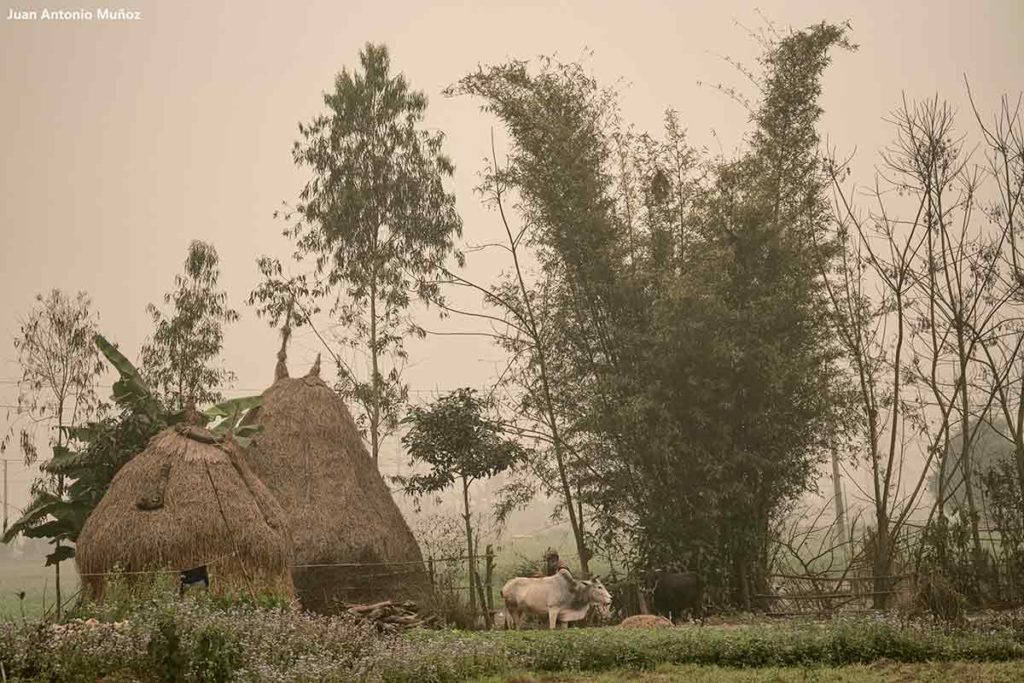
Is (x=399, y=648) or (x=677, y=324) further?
(x=677, y=324)

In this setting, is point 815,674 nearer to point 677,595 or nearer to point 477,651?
point 477,651

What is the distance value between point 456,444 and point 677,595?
435cm

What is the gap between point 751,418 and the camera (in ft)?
53.8

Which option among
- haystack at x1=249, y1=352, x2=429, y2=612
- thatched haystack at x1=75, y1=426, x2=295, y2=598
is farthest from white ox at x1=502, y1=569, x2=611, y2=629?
thatched haystack at x1=75, y1=426, x2=295, y2=598

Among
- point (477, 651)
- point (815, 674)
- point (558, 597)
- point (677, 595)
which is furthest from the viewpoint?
point (677, 595)

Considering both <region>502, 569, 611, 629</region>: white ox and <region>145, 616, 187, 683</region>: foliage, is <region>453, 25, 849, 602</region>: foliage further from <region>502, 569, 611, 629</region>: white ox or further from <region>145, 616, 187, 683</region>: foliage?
<region>145, 616, 187, 683</region>: foliage

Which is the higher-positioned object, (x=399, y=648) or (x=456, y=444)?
(x=456, y=444)

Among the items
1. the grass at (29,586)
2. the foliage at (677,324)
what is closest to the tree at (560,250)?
the foliage at (677,324)

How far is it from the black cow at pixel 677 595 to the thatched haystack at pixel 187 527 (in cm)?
Answer: 519

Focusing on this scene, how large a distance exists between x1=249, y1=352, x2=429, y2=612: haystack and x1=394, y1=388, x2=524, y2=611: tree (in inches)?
33.3

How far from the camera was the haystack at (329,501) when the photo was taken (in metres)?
15.6

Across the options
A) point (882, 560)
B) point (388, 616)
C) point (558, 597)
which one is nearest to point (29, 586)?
point (388, 616)

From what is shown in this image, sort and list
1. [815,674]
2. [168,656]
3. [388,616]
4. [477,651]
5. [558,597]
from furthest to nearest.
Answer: [558,597] → [388,616] → [477,651] → [815,674] → [168,656]

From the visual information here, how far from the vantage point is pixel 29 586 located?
1421 inches
